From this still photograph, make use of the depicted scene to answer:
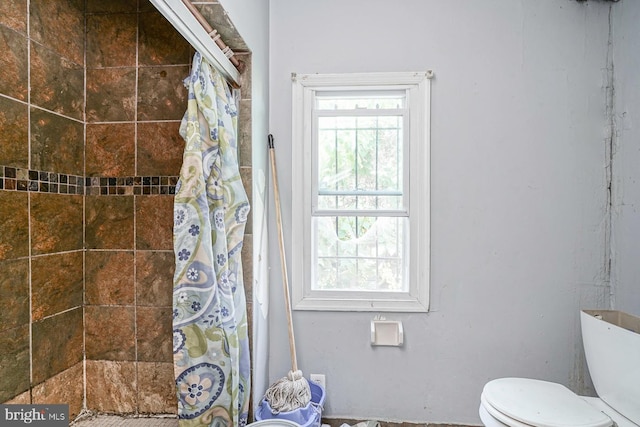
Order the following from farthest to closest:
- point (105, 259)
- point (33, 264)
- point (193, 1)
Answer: point (105, 259), point (33, 264), point (193, 1)

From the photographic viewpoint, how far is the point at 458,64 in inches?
68.8

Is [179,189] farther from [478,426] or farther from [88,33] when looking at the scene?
[478,426]

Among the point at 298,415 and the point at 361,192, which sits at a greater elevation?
the point at 361,192

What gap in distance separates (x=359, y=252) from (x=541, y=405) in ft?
3.26

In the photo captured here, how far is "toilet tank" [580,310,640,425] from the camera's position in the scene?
129cm

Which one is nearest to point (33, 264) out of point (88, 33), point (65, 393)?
point (65, 393)

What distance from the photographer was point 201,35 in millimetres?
1197

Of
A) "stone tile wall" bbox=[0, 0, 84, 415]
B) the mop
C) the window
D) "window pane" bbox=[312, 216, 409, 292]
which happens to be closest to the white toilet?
the window

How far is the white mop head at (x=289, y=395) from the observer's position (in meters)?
1.52

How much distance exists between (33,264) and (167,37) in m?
1.19

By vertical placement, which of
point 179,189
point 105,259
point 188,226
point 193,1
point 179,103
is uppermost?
point 193,1

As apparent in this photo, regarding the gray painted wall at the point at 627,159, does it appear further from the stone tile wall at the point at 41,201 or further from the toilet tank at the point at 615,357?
the stone tile wall at the point at 41,201

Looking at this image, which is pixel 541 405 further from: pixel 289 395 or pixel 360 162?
pixel 360 162

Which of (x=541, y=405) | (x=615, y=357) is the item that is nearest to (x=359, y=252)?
(x=541, y=405)
